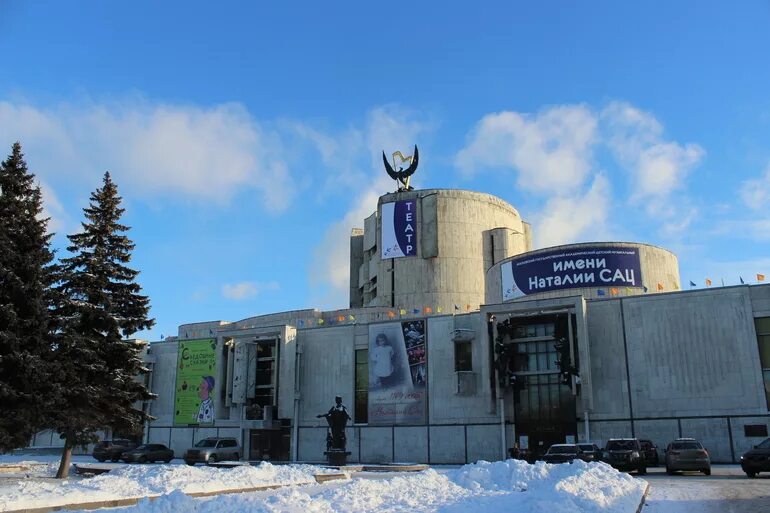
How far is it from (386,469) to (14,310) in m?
17.7

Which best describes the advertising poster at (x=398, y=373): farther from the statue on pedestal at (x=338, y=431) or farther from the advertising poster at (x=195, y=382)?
the statue on pedestal at (x=338, y=431)

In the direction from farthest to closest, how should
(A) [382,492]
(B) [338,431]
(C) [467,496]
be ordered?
Answer: (B) [338,431] → (A) [382,492] → (C) [467,496]

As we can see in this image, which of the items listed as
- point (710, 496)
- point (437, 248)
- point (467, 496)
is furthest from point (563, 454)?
point (437, 248)

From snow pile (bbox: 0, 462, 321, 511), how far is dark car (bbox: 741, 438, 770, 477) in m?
15.9

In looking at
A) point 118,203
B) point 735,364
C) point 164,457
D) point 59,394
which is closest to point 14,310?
point 59,394

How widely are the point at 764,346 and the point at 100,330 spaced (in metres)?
35.7

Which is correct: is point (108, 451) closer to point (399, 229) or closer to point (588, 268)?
point (588, 268)

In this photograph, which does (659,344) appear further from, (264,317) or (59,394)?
(264,317)

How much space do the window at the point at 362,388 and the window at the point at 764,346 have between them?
26028 millimetres

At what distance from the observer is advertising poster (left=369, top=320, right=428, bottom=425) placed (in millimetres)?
48969

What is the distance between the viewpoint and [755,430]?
38.2m

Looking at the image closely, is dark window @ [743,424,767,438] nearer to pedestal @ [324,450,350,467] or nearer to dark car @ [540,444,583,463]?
dark car @ [540,444,583,463]

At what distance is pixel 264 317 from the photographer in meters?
80.0

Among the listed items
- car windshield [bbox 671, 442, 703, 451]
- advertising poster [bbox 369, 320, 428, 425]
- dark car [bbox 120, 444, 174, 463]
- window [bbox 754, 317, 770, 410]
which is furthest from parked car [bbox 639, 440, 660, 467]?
dark car [bbox 120, 444, 174, 463]
